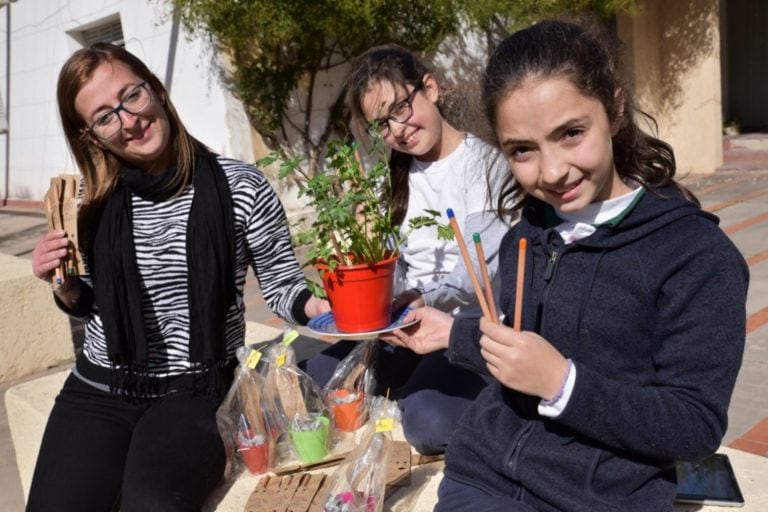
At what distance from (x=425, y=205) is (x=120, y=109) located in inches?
41.8

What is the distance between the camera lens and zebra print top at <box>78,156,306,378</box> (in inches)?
97.1

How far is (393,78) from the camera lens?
8.25ft

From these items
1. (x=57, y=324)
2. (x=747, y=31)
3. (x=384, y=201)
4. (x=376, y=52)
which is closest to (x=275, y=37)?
(x=57, y=324)

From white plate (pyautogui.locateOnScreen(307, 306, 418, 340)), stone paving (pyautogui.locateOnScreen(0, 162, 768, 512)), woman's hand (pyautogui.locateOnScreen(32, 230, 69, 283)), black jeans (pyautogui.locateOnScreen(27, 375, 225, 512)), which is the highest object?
woman's hand (pyautogui.locateOnScreen(32, 230, 69, 283))

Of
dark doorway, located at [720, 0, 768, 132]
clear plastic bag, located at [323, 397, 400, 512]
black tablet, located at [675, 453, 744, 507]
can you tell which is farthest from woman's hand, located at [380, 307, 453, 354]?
dark doorway, located at [720, 0, 768, 132]

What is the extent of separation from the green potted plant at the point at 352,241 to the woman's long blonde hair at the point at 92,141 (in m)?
0.56

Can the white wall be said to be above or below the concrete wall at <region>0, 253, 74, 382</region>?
above

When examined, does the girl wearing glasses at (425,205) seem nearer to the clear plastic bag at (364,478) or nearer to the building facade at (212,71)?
the clear plastic bag at (364,478)

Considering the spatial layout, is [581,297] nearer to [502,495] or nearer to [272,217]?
[502,495]

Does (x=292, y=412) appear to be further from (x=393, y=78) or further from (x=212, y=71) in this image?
(x=212, y=71)

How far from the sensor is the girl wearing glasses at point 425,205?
230 cm

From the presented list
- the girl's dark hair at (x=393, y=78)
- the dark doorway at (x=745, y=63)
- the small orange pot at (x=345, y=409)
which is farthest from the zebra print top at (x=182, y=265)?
the dark doorway at (x=745, y=63)

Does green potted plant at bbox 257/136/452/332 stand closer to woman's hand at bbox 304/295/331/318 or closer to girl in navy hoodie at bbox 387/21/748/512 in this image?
woman's hand at bbox 304/295/331/318

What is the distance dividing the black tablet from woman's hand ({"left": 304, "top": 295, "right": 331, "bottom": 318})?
112 cm
